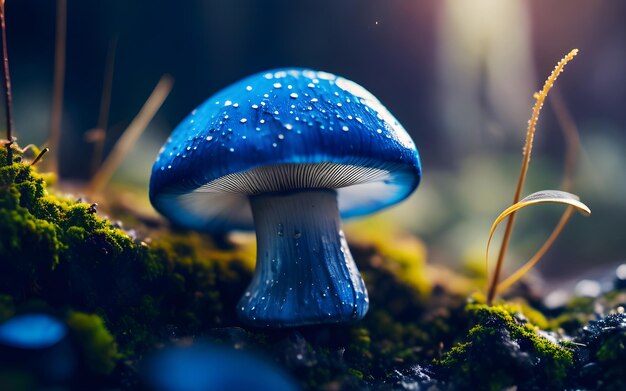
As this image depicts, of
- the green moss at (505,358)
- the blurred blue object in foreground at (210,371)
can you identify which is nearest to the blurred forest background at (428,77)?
the green moss at (505,358)

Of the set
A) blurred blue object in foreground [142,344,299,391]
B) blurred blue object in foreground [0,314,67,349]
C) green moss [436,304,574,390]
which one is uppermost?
blurred blue object in foreground [0,314,67,349]

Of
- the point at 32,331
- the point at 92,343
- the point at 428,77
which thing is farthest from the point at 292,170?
the point at 428,77

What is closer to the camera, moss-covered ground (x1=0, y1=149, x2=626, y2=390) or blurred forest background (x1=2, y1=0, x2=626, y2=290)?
moss-covered ground (x1=0, y1=149, x2=626, y2=390)

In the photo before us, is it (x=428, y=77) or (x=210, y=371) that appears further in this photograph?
(x=428, y=77)

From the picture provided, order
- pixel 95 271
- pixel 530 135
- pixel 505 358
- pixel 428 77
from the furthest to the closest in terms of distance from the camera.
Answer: pixel 428 77
pixel 530 135
pixel 95 271
pixel 505 358

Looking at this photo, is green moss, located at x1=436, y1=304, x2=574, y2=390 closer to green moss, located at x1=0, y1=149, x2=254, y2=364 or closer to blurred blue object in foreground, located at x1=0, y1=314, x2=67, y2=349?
green moss, located at x1=0, y1=149, x2=254, y2=364

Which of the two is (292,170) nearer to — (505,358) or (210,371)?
(210,371)

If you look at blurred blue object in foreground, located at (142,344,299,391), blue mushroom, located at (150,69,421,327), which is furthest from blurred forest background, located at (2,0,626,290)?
blurred blue object in foreground, located at (142,344,299,391)
